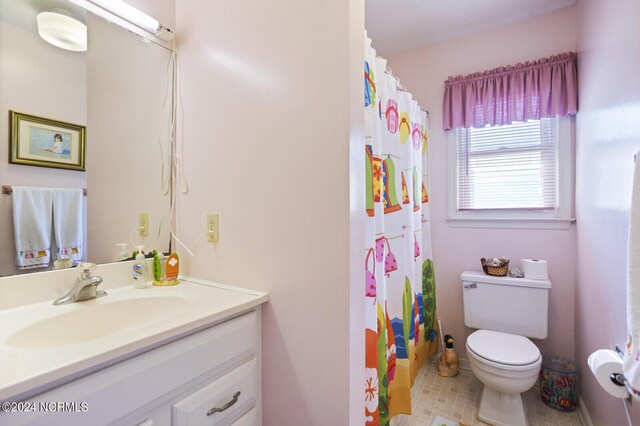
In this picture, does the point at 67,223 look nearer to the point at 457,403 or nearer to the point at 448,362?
the point at 457,403

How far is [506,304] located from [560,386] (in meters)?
0.53

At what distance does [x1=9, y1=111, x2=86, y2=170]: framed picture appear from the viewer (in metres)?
0.96

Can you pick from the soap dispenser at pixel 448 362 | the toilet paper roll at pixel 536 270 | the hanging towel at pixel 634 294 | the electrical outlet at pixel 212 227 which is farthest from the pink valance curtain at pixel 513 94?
the electrical outlet at pixel 212 227

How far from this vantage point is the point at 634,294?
2.51 feet

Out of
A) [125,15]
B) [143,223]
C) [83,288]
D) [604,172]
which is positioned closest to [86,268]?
[83,288]

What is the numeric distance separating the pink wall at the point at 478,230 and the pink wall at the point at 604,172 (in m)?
0.12

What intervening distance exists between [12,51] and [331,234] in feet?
3.89

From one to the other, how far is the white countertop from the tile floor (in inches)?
53.8

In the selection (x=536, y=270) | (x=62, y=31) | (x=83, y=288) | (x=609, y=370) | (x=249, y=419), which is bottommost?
(x=249, y=419)

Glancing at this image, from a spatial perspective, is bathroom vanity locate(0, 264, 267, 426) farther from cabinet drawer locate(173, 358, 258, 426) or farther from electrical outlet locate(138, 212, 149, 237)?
electrical outlet locate(138, 212, 149, 237)

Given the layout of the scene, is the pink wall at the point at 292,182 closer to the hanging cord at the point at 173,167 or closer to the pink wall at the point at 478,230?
the hanging cord at the point at 173,167

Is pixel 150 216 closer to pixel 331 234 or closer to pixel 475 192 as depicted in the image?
pixel 331 234

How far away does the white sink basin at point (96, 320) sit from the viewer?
0.82 meters

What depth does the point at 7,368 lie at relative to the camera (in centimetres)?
57
